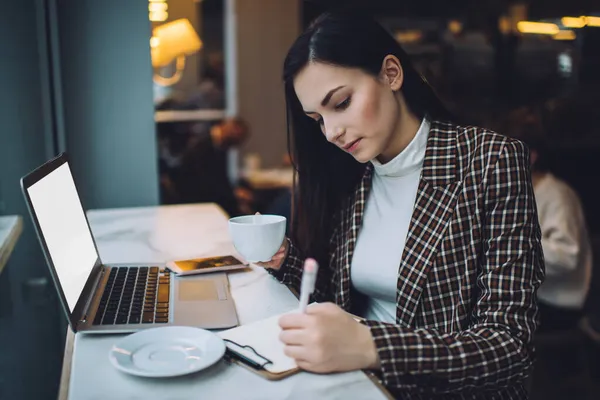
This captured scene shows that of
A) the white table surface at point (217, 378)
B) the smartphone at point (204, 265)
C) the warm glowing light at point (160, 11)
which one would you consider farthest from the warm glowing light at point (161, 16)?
the smartphone at point (204, 265)

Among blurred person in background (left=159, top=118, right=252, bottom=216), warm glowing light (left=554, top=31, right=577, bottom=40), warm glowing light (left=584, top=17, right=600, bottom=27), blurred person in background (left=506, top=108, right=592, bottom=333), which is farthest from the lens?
warm glowing light (left=554, top=31, right=577, bottom=40)

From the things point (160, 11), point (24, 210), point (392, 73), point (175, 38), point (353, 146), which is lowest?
point (24, 210)

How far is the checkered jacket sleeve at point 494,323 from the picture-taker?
37.5 inches

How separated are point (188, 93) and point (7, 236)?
6037mm

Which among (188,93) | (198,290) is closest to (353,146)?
(198,290)

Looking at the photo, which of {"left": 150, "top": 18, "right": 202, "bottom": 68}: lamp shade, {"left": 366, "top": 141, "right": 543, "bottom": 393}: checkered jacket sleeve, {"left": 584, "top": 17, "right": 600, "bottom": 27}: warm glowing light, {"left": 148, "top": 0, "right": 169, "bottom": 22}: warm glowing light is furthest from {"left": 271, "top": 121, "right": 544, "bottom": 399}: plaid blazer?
{"left": 584, "top": 17, "right": 600, "bottom": 27}: warm glowing light

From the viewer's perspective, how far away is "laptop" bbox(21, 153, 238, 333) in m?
1.04

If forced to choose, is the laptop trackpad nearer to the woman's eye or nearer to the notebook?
the notebook

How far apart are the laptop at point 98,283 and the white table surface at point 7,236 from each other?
278 millimetres

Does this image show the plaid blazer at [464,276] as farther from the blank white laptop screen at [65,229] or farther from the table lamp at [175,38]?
the table lamp at [175,38]

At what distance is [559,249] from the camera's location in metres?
2.23

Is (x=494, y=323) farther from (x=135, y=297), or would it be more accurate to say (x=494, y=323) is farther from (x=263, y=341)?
(x=135, y=297)

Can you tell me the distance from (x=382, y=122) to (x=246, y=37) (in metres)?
4.79

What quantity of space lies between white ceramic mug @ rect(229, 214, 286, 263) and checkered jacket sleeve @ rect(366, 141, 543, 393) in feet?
0.85
